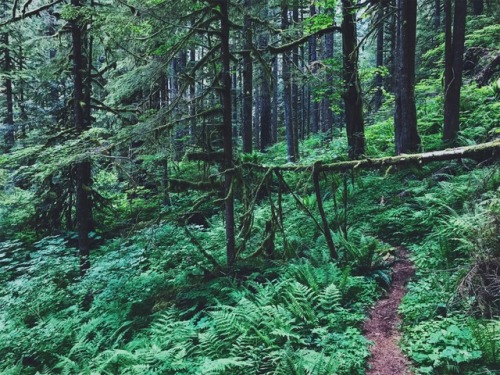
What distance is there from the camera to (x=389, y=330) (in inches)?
214

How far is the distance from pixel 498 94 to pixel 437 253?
9039 millimetres

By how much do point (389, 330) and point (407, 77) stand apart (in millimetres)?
7789

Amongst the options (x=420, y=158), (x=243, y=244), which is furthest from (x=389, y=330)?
(x=243, y=244)

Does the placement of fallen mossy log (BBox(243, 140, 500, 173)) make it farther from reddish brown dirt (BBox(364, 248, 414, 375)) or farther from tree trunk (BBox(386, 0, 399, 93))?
tree trunk (BBox(386, 0, 399, 93))

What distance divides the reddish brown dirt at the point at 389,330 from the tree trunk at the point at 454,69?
585 centimetres

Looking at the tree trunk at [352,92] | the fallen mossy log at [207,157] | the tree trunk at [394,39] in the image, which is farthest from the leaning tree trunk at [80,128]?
the tree trunk at [394,39]

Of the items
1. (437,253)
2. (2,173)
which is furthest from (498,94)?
(2,173)

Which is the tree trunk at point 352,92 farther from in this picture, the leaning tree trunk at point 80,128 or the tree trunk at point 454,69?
the leaning tree trunk at point 80,128

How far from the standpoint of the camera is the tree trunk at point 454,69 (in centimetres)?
1051

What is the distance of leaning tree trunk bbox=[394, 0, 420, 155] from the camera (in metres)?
10.3

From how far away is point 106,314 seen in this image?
722 cm

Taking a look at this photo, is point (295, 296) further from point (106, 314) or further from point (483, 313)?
point (106, 314)

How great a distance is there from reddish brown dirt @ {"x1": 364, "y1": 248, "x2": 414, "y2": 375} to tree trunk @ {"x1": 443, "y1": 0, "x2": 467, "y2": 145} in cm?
585

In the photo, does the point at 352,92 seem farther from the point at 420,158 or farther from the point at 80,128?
the point at 80,128
